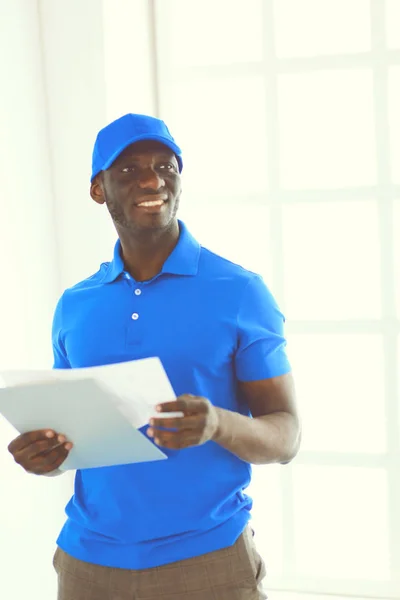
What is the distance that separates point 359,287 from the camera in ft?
7.57

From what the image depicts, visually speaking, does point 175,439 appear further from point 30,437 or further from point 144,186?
point 144,186

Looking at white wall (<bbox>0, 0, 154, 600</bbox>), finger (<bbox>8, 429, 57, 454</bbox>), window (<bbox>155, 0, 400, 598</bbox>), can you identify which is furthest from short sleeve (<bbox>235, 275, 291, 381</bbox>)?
window (<bbox>155, 0, 400, 598</bbox>)

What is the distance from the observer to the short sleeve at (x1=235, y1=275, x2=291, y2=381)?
133cm

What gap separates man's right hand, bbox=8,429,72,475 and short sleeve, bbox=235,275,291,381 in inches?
12.7

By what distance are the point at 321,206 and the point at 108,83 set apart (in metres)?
0.70

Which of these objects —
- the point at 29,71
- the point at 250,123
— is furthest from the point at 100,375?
the point at 250,123

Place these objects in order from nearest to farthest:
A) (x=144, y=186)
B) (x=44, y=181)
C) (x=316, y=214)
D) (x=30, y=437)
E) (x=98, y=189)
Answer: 1. (x=30, y=437)
2. (x=144, y=186)
3. (x=98, y=189)
4. (x=44, y=181)
5. (x=316, y=214)

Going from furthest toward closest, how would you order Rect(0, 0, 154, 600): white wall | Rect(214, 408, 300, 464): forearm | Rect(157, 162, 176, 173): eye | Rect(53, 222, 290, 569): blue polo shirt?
1. Rect(0, 0, 154, 600): white wall
2. Rect(157, 162, 176, 173): eye
3. Rect(53, 222, 290, 569): blue polo shirt
4. Rect(214, 408, 300, 464): forearm

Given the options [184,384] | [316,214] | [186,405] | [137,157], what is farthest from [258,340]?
[316,214]

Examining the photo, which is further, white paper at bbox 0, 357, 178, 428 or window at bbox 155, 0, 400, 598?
Answer: window at bbox 155, 0, 400, 598

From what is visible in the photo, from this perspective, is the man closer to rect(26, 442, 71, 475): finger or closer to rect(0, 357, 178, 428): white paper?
rect(26, 442, 71, 475): finger

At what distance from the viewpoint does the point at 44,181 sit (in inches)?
86.0

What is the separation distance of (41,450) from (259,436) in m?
0.35

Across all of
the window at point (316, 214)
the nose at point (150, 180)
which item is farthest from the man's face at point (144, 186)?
the window at point (316, 214)
